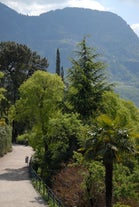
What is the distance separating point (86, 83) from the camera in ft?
119

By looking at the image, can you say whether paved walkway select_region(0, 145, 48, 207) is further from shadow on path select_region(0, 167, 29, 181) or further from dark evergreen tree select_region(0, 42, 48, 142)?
dark evergreen tree select_region(0, 42, 48, 142)

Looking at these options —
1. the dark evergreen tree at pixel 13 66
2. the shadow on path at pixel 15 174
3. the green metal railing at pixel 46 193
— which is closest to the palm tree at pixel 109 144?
the green metal railing at pixel 46 193

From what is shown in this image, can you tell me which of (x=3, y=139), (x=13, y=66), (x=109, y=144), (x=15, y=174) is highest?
(x=13, y=66)

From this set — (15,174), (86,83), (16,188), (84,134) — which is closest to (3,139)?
(15,174)

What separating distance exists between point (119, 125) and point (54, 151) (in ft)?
46.2

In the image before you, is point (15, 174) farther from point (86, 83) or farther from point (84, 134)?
point (84, 134)

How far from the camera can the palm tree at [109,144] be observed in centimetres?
1839

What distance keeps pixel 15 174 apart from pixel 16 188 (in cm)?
798

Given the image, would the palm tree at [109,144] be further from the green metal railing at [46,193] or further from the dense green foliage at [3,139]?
the dense green foliage at [3,139]

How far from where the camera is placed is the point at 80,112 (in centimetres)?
3597

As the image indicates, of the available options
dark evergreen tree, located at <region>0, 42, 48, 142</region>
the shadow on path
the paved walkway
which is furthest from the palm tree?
dark evergreen tree, located at <region>0, 42, 48, 142</region>

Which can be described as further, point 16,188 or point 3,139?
point 3,139

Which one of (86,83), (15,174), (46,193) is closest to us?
(46,193)

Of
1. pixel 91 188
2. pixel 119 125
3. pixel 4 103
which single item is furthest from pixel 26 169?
pixel 4 103
